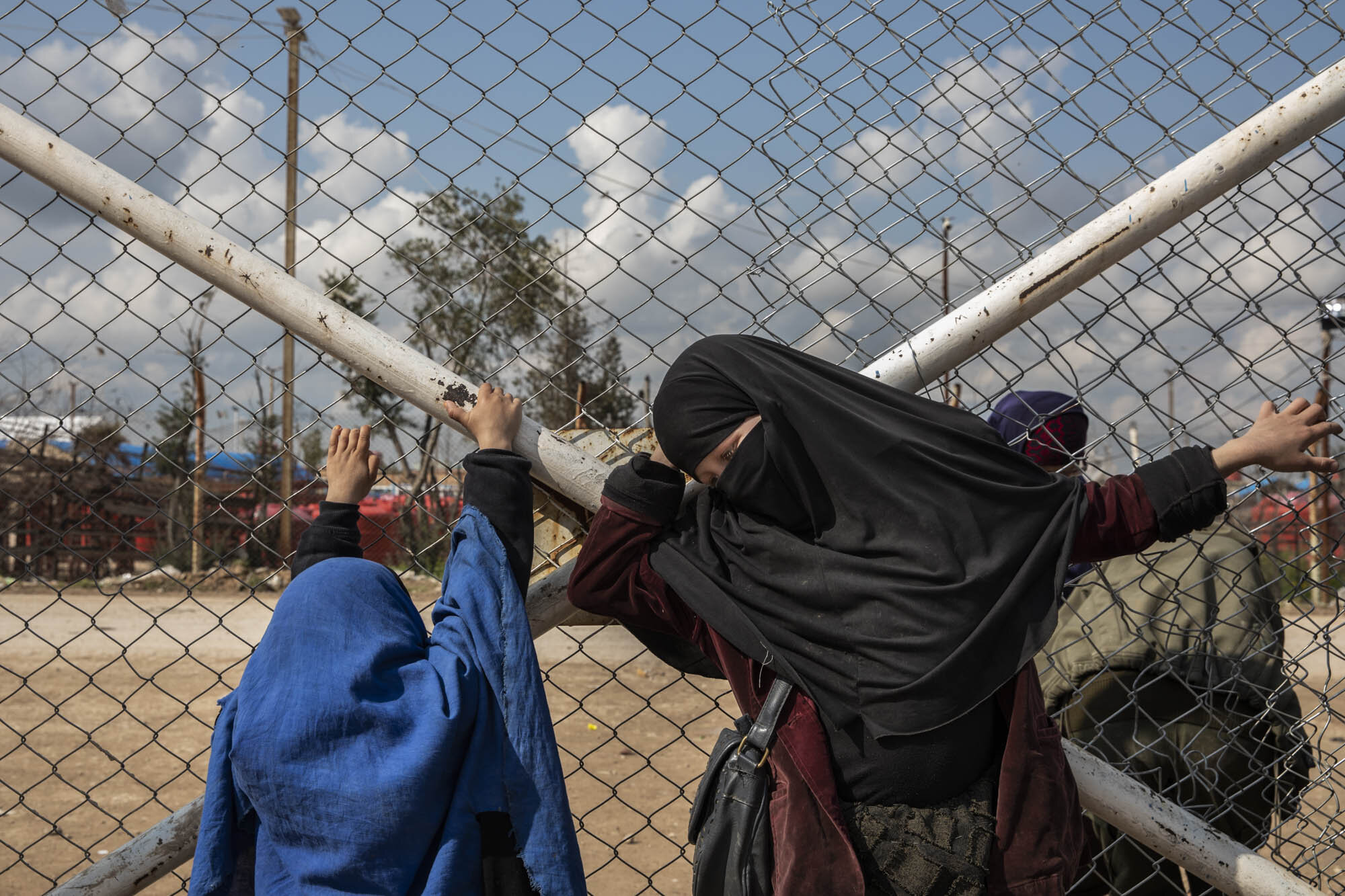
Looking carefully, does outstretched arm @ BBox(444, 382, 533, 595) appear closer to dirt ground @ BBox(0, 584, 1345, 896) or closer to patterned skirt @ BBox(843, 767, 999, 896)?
dirt ground @ BBox(0, 584, 1345, 896)

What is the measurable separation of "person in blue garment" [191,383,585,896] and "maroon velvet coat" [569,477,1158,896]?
164mm

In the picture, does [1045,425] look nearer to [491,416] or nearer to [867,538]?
[867,538]

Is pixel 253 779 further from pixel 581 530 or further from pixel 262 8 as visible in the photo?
pixel 262 8

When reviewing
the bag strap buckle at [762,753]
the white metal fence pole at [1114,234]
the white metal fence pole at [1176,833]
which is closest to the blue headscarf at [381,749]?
the bag strap buckle at [762,753]

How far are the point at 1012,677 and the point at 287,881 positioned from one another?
3.67ft

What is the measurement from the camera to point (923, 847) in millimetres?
1439

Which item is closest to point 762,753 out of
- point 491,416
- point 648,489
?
point 648,489

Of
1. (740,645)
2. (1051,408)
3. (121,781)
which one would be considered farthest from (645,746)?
(740,645)

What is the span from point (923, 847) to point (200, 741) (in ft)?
17.9

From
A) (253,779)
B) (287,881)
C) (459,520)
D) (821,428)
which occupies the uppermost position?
(821,428)

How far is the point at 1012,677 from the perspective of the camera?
1481 mm

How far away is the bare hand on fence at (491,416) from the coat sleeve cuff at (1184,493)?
1058mm

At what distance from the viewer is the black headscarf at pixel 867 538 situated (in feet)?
4.68

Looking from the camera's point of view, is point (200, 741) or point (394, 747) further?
point (200, 741)
